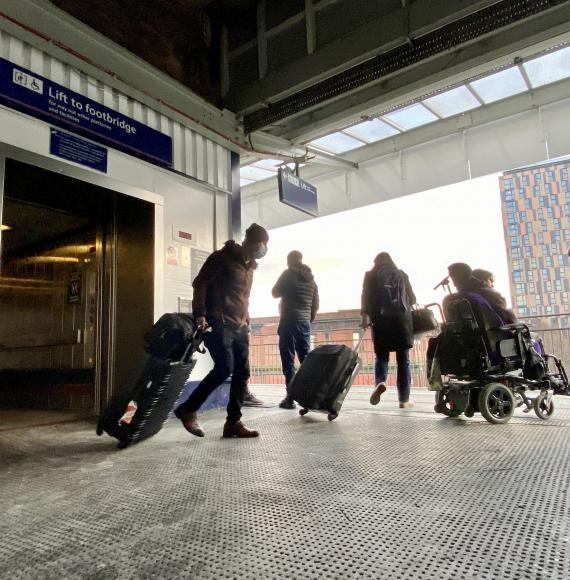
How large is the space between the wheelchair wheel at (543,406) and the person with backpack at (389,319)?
4.07 ft

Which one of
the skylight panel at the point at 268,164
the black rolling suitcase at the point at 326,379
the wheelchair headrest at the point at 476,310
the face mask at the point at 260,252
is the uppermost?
the skylight panel at the point at 268,164

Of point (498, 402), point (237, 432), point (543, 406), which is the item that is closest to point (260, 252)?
point (237, 432)

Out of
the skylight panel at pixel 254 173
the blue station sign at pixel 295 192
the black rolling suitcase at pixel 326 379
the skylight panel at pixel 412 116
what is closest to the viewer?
the black rolling suitcase at pixel 326 379

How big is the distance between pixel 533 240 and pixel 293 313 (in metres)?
28.7

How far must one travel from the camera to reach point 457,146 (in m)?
6.70

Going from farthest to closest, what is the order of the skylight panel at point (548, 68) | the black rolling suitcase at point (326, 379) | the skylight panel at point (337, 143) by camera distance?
the skylight panel at point (337, 143)
the skylight panel at point (548, 68)
the black rolling suitcase at point (326, 379)

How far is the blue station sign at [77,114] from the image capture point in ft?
11.1

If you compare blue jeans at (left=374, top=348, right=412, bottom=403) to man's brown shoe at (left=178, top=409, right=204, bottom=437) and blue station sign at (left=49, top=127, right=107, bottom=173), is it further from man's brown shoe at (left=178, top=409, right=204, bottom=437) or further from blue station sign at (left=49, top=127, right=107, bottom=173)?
blue station sign at (left=49, top=127, right=107, bottom=173)

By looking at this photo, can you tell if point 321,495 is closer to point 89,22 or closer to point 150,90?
point 150,90

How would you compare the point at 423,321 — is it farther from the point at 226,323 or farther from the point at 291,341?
the point at 226,323

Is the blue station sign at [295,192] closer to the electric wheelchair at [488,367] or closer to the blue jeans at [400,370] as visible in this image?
the blue jeans at [400,370]

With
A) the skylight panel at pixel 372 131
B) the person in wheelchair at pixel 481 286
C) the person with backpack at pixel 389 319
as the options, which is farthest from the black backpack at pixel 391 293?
the skylight panel at pixel 372 131

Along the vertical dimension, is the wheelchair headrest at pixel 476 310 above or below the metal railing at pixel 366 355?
Result: above

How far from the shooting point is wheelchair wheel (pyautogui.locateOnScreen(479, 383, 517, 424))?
3301 mm
